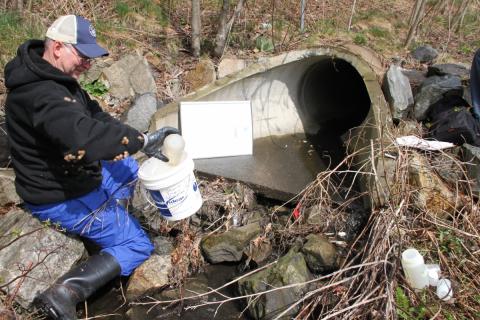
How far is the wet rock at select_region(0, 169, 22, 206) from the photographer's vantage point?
391 cm

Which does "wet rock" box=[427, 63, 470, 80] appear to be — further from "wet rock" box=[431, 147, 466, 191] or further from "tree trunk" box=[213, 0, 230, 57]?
"tree trunk" box=[213, 0, 230, 57]

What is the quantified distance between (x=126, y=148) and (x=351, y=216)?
2.31 metres

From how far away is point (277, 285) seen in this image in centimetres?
342

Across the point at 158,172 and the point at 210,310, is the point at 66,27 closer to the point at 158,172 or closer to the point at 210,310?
the point at 158,172

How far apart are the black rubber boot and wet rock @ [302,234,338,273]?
1.60 metres

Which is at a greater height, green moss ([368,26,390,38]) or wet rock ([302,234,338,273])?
green moss ([368,26,390,38])

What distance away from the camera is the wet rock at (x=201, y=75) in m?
5.86

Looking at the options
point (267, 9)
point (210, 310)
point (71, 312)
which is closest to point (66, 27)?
point (71, 312)

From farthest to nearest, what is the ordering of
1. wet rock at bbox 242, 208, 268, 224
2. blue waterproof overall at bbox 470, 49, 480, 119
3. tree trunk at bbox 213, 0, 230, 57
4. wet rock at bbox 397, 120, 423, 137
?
tree trunk at bbox 213, 0, 230, 57 → blue waterproof overall at bbox 470, 49, 480, 119 → wet rock at bbox 397, 120, 423, 137 → wet rock at bbox 242, 208, 268, 224

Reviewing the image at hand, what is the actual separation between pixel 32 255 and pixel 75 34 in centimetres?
171

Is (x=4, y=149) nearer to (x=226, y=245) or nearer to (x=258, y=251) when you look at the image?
(x=226, y=245)

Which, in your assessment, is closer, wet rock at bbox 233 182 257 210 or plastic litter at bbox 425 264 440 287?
plastic litter at bbox 425 264 440 287

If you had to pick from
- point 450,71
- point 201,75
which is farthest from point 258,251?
point 450,71

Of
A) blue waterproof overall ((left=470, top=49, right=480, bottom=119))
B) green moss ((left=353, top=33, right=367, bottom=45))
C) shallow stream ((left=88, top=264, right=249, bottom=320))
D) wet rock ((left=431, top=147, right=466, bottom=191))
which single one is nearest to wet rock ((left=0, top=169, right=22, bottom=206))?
shallow stream ((left=88, top=264, right=249, bottom=320))
